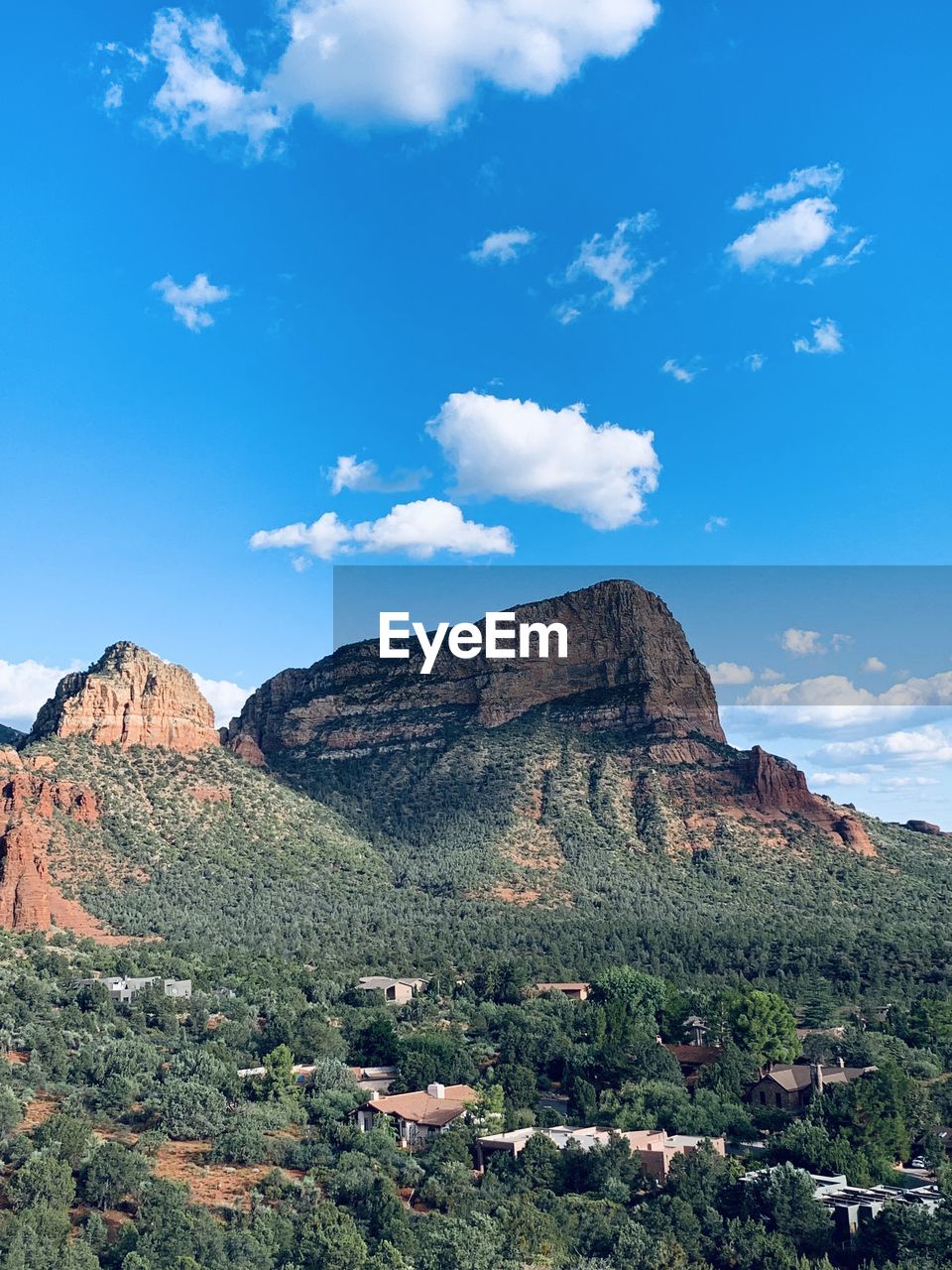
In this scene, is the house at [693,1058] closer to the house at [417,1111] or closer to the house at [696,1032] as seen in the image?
the house at [696,1032]

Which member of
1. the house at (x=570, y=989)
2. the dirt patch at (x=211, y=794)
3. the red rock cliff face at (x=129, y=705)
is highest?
the red rock cliff face at (x=129, y=705)

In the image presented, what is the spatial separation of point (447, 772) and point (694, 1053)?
66.3 metres

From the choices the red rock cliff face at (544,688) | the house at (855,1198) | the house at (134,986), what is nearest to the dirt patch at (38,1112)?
the house at (134,986)

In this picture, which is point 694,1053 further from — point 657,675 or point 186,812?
point 657,675

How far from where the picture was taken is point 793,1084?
154 feet

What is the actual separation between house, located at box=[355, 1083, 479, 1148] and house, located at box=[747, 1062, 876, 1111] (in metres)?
10.9

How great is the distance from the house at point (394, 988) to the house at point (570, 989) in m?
6.12

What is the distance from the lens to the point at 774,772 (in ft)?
351

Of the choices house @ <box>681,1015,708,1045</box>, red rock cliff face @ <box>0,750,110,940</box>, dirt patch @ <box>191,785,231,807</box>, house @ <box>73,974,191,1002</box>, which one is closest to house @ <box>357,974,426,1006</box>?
house @ <box>73,974,191,1002</box>

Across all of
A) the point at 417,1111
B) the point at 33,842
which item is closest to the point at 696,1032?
the point at 417,1111

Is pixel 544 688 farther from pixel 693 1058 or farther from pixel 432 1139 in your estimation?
pixel 432 1139

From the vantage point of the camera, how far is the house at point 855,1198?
32938 millimetres

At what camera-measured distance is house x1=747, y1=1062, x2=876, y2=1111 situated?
46000 millimetres

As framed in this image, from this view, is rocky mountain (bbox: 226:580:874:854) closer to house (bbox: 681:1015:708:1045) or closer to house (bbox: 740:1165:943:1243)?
house (bbox: 681:1015:708:1045)
